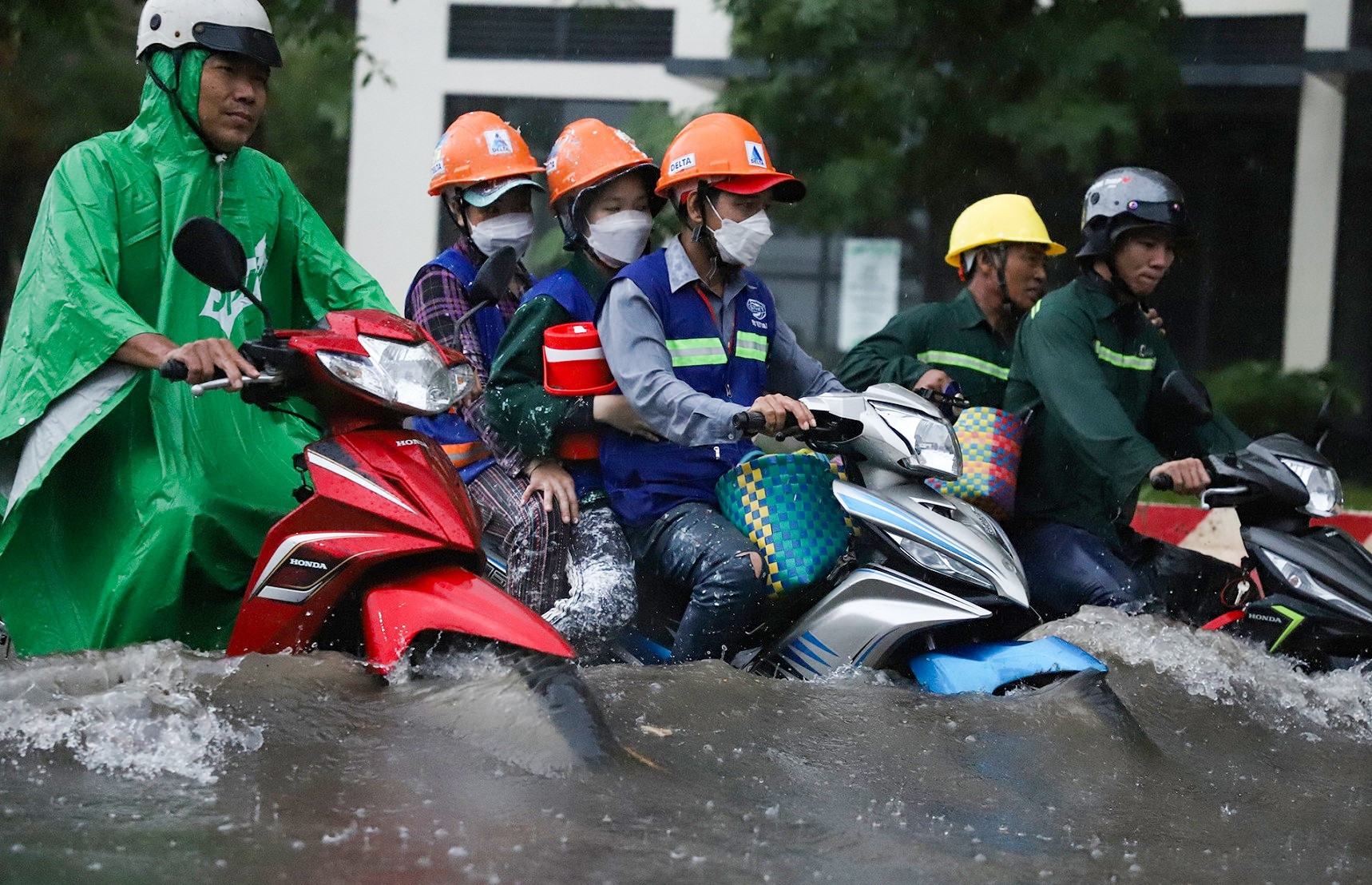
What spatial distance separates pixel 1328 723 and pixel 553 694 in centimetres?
244

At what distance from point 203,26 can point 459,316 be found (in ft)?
3.98

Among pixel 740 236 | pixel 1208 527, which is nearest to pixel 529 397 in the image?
pixel 740 236

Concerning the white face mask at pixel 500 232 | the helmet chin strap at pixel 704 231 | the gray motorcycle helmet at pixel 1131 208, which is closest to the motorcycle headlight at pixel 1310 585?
the gray motorcycle helmet at pixel 1131 208

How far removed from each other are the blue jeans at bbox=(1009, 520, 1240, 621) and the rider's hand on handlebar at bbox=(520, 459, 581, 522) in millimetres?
1623

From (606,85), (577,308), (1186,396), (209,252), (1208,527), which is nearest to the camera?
(209,252)

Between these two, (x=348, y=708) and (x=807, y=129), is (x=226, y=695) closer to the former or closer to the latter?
(x=348, y=708)

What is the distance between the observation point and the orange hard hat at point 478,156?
561cm

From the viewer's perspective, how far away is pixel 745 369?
192 inches

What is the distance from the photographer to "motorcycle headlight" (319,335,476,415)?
4031mm

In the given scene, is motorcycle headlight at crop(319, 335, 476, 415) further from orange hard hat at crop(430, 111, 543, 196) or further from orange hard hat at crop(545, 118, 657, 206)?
orange hard hat at crop(430, 111, 543, 196)

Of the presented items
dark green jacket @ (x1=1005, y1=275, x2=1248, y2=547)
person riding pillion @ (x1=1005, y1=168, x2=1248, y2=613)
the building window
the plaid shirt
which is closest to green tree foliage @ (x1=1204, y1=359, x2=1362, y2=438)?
the building window

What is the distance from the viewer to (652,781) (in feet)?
12.5

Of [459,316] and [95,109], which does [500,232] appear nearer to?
[459,316]

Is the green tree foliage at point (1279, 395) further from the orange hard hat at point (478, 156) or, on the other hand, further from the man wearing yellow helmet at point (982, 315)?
the orange hard hat at point (478, 156)
